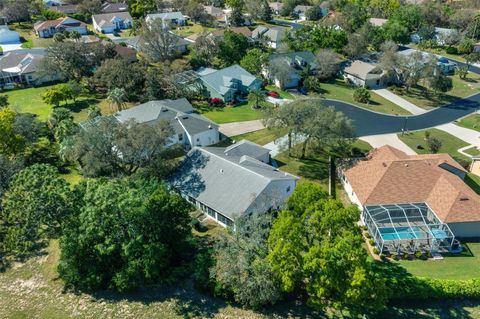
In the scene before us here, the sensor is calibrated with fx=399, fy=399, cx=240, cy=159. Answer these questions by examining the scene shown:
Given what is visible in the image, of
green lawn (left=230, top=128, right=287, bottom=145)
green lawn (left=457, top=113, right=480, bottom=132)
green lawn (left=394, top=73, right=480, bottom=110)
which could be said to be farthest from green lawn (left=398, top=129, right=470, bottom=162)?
green lawn (left=230, top=128, right=287, bottom=145)

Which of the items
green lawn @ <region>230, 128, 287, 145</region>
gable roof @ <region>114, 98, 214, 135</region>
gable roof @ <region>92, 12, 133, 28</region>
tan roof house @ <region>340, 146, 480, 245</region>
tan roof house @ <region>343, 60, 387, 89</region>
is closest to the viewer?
tan roof house @ <region>340, 146, 480, 245</region>

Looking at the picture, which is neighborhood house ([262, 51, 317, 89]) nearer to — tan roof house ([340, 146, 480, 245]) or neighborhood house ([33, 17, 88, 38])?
tan roof house ([340, 146, 480, 245])

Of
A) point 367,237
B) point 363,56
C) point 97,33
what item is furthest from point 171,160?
point 97,33

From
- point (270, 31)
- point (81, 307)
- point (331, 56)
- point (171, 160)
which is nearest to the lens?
point (81, 307)

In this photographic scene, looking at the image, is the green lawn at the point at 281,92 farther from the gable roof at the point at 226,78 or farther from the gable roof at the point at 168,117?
the gable roof at the point at 168,117

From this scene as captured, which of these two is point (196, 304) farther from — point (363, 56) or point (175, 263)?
point (363, 56)

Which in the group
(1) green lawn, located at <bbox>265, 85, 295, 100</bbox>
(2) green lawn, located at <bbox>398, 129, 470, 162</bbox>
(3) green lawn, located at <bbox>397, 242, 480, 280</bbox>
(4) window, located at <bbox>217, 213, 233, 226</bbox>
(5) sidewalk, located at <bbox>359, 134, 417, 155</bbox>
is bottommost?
(2) green lawn, located at <bbox>398, 129, 470, 162</bbox>
